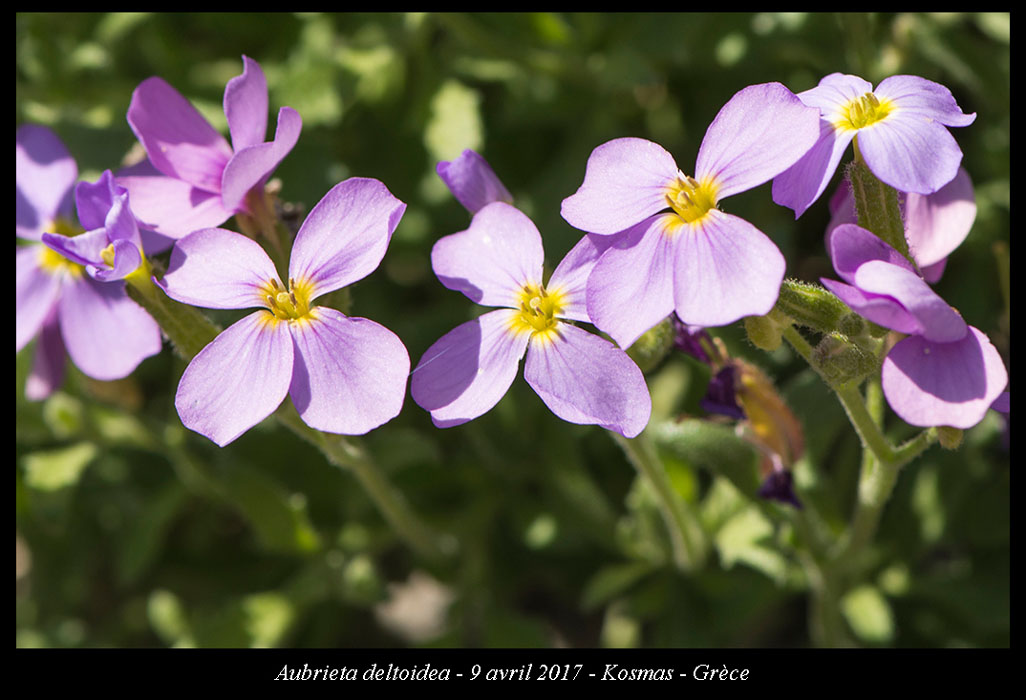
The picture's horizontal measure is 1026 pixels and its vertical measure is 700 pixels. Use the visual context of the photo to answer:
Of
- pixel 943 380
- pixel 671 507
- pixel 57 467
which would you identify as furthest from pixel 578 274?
pixel 57 467

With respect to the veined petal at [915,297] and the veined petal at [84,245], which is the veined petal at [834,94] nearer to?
the veined petal at [915,297]

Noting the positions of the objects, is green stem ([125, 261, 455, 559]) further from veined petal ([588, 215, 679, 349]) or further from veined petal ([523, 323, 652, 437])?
veined petal ([588, 215, 679, 349])

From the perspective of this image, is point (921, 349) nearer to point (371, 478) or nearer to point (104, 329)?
point (371, 478)

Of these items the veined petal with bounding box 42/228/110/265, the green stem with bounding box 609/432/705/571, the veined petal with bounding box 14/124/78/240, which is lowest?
the green stem with bounding box 609/432/705/571

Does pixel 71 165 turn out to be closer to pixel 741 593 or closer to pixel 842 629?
pixel 741 593

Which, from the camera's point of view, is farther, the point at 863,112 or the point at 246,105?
the point at 246,105

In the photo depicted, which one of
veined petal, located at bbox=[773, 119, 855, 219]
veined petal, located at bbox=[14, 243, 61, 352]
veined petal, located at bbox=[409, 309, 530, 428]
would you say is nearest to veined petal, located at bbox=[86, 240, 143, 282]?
veined petal, located at bbox=[409, 309, 530, 428]

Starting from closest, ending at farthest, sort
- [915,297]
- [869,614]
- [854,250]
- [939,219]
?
[915,297], [854,250], [939,219], [869,614]
